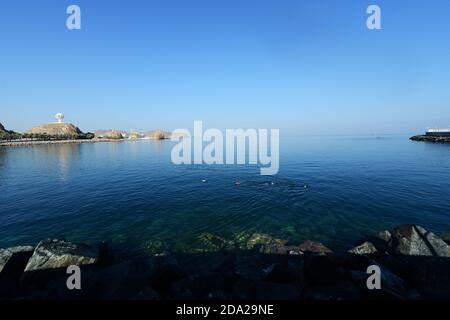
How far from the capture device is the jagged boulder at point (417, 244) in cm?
1631

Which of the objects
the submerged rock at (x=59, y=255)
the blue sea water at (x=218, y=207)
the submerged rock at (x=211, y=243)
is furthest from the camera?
the blue sea water at (x=218, y=207)

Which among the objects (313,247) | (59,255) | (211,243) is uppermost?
(59,255)

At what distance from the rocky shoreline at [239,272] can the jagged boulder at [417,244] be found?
0.18 ft

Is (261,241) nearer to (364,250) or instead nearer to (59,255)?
(364,250)

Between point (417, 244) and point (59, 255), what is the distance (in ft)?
83.1

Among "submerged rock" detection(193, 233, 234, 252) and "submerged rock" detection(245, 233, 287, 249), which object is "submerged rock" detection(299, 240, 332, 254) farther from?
"submerged rock" detection(193, 233, 234, 252)

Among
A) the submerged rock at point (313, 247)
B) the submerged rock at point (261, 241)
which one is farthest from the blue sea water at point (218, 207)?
the submerged rock at point (313, 247)

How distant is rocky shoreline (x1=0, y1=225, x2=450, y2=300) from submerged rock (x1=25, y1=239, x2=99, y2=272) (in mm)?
53

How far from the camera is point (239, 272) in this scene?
1430 centimetres

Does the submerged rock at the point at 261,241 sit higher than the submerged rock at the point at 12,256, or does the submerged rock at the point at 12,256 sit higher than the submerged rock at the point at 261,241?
the submerged rock at the point at 12,256

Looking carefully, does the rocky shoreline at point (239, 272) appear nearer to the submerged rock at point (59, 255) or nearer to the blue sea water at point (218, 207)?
the submerged rock at point (59, 255)

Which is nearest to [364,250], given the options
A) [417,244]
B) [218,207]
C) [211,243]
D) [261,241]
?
[417,244]

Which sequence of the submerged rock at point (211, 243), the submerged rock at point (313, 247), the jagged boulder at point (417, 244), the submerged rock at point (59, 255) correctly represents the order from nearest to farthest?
the submerged rock at point (59, 255)
the jagged boulder at point (417, 244)
the submerged rock at point (313, 247)
the submerged rock at point (211, 243)
